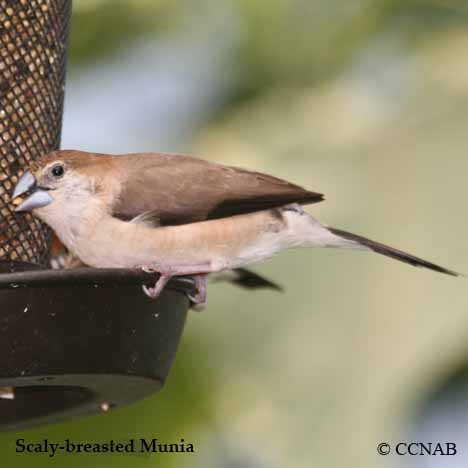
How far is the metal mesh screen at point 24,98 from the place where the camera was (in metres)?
5.28

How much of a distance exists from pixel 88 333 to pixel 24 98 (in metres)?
1.44

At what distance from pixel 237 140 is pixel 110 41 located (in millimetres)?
1193

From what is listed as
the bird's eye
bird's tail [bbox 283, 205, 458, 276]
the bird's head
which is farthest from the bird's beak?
bird's tail [bbox 283, 205, 458, 276]

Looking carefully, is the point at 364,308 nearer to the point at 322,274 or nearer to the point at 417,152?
the point at 322,274

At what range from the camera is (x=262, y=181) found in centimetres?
543

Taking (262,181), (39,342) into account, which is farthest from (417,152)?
(39,342)

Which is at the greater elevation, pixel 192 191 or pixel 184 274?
pixel 192 191

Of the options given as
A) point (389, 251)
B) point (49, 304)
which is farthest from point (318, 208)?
point (49, 304)

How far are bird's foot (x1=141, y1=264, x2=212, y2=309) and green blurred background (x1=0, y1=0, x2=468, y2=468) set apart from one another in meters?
0.06

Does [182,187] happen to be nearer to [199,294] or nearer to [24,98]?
[199,294]

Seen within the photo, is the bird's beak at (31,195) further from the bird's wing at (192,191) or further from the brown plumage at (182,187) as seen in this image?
the bird's wing at (192,191)

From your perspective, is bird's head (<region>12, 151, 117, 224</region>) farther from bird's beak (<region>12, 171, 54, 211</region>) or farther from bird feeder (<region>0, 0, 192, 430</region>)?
bird feeder (<region>0, 0, 192, 430</region>)

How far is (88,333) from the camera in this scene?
443 cm

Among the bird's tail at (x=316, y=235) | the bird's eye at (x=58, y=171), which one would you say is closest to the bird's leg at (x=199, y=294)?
A: the bird's tail at (x=316, y=235)
